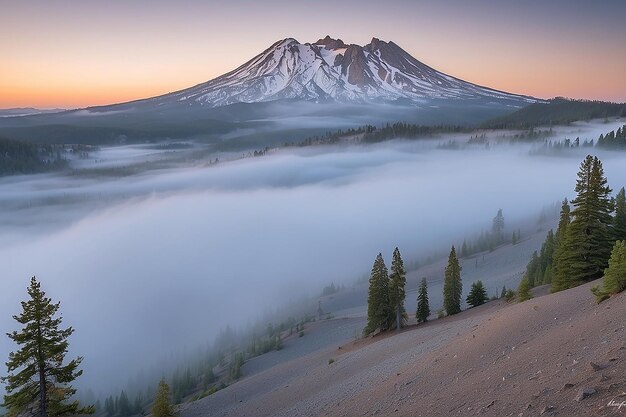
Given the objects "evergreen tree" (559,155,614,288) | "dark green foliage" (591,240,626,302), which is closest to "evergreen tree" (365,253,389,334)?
"evergreen tree" (559,155,614,288)

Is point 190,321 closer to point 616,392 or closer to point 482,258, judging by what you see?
point 482,258

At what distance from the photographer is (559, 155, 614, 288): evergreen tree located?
31281 mm

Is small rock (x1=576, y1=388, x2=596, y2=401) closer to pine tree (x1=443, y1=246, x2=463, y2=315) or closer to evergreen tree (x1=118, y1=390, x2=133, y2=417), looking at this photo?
pine tree (x1=443, y1=246, x2=463, y2=315)

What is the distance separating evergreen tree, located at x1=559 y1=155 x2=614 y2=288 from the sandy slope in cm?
733

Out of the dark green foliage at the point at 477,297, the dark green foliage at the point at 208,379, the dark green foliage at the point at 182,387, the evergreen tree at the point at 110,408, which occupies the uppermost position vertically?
the dark green foliage at the point at 477,297

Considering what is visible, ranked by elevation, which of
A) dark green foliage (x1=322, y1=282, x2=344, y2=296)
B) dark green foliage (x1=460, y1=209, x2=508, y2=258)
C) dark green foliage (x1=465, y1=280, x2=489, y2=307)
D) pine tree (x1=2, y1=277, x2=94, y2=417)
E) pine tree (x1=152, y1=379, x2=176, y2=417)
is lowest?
dark green foliage (x1=322, y1=282, x2=344, y2=296)

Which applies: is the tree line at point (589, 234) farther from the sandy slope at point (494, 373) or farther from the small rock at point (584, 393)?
the small rock at point (584, 393)

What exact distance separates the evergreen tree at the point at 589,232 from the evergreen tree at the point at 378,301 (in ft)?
58.5

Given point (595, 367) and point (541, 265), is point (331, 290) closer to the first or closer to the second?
point (541, 265)

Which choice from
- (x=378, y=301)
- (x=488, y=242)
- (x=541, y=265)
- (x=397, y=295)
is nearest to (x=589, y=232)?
(x=397, y=295)

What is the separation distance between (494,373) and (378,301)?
30.1 metres

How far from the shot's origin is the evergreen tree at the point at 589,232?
31281mm

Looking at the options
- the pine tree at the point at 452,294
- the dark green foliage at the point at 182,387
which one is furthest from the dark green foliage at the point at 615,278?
the dark green foliage at the point at 182,387

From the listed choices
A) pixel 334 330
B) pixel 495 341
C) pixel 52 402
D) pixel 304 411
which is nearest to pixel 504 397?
pixel 495 341
